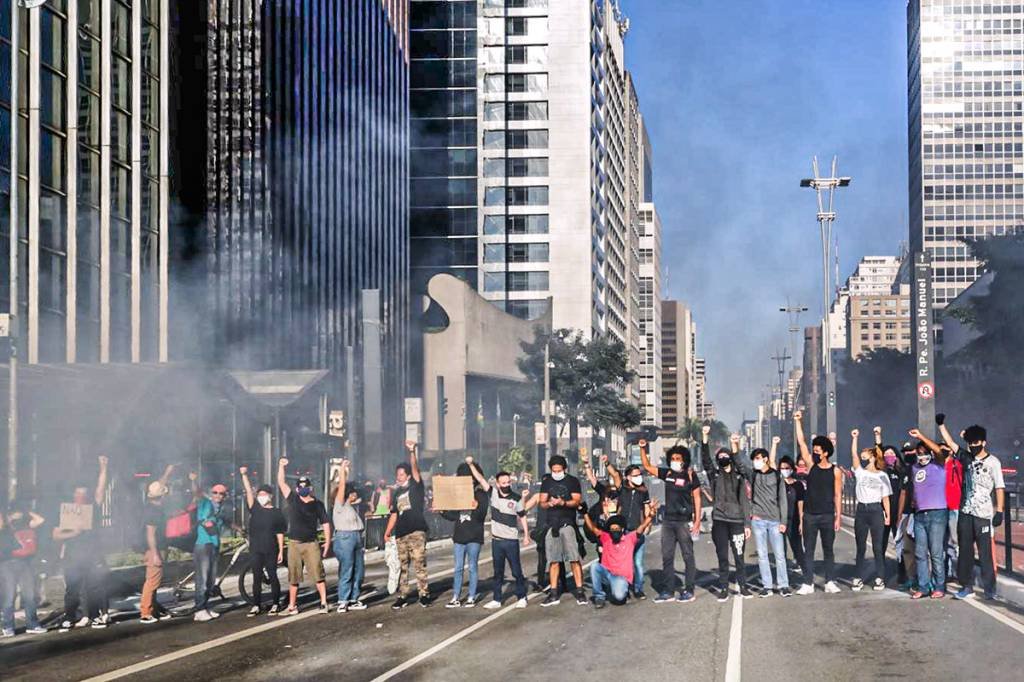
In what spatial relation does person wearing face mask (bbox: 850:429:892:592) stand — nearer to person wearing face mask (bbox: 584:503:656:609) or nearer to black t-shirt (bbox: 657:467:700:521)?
black t-shirt (bbox: 657:467:700:521)

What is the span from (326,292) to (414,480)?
49.9m

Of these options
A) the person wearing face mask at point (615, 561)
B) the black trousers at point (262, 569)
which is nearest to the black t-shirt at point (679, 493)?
the person wearing face mask at point (615, 561)

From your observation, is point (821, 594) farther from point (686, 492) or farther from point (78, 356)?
point (78, 356)

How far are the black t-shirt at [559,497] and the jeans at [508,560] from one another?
0.59 meters

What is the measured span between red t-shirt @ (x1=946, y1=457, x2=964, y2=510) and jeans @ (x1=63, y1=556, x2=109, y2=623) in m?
10.7

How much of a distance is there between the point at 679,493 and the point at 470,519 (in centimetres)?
272

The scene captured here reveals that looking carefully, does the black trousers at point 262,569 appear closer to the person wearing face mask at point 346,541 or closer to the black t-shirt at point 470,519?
the person wearing face mask at point 346,541

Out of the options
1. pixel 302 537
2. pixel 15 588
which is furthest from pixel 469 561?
pixel 15 588

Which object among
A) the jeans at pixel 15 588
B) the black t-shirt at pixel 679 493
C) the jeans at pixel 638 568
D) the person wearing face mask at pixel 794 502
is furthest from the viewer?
the person wearing face mask at pixel 794 502

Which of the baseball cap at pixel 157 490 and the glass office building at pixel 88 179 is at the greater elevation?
the glass office building at pixel 88 179

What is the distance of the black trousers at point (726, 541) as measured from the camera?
16.6 m

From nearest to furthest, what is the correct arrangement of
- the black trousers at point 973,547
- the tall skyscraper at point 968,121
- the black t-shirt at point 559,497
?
the black trousers at point 973,547, the black t-shirt at point 559,497, the tall skyscraper at point 968,121

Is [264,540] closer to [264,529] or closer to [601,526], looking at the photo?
[264,529]

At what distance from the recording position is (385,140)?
7912 cm
